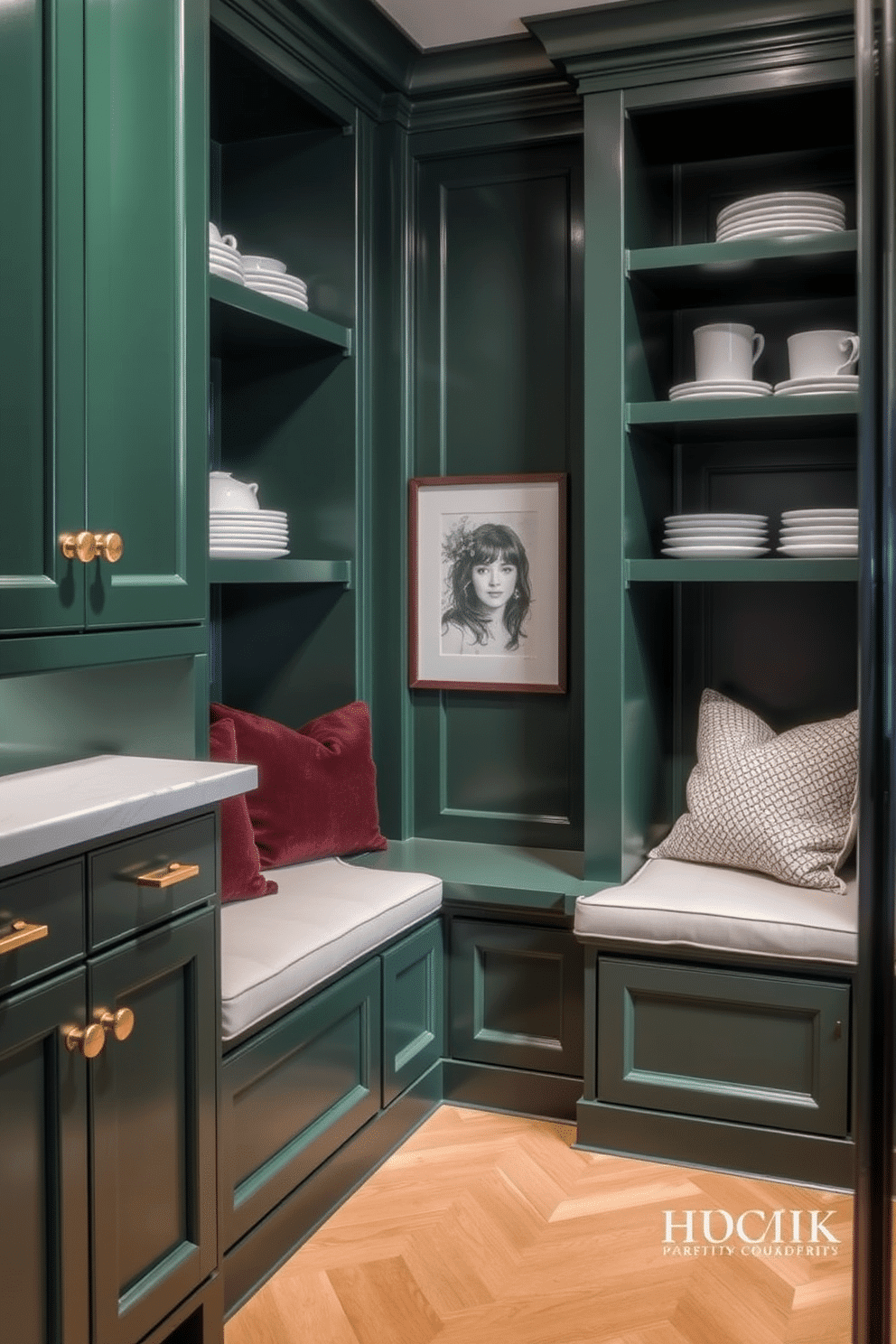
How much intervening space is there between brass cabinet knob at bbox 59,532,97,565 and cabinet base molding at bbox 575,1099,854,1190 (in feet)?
5.57

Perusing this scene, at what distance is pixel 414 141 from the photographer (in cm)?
329

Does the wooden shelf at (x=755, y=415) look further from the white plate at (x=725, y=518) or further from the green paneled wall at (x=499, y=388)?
the green paneled wall at (x=499, y=388)

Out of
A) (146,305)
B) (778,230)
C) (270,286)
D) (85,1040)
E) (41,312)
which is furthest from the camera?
(270,286)

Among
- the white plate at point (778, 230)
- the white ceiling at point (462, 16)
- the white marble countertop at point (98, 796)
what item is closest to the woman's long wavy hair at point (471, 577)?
the white plate at point (778, 230)

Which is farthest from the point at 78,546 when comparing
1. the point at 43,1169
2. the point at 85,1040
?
the point at 43,1169

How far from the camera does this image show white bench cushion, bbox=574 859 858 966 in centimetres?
247

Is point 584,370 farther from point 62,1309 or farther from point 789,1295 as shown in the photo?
point 62,1309

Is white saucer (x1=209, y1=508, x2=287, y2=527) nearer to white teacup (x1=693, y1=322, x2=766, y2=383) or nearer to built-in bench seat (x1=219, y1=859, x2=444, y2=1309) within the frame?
built-in bench seat (x1=219, y1=859, x2=444, y2=1309)

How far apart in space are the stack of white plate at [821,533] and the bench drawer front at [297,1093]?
52.9 inches

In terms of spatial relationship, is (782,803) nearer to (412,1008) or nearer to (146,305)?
(412,1008)

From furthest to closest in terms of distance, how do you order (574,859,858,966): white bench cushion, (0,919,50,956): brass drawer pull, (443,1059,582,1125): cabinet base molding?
1. (443,1059,582,1125): cabinet base molding
2. (574,859,858,966): white bench cushion
3. (0,919,50,956): brass drawer pull

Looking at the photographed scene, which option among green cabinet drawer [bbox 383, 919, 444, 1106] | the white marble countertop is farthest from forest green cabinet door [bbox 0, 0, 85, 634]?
green cabinet drawer [bbox 383, 919, 444, 1106]

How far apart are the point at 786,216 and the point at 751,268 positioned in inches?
5.3

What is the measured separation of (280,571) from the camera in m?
2.80
